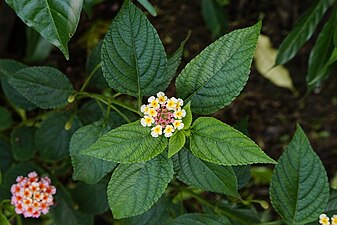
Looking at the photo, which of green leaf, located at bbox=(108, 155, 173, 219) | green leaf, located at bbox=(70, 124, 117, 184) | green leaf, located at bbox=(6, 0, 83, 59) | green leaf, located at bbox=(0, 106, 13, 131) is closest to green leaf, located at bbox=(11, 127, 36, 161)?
green leaf, located at bbox=(0, 106, 13, 131)

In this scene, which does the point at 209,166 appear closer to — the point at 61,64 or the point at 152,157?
the point at 152,157

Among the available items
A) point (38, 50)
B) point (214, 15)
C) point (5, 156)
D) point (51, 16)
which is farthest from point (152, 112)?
point (214, 15)

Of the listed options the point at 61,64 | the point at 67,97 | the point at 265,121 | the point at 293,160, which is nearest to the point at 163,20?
the point at 61,64

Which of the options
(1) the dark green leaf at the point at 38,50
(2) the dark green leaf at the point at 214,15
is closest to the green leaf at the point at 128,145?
(1) the dark green leaf at the point at 38,50

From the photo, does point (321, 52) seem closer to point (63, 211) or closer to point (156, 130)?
point (156, 130)

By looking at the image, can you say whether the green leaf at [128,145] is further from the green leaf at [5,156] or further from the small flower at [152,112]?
the green leaf at [5,156]

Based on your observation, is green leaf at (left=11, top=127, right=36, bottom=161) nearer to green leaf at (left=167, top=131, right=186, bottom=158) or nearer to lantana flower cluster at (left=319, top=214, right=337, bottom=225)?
green leaf at (left=167, top=131, right=186, bottom=158)
